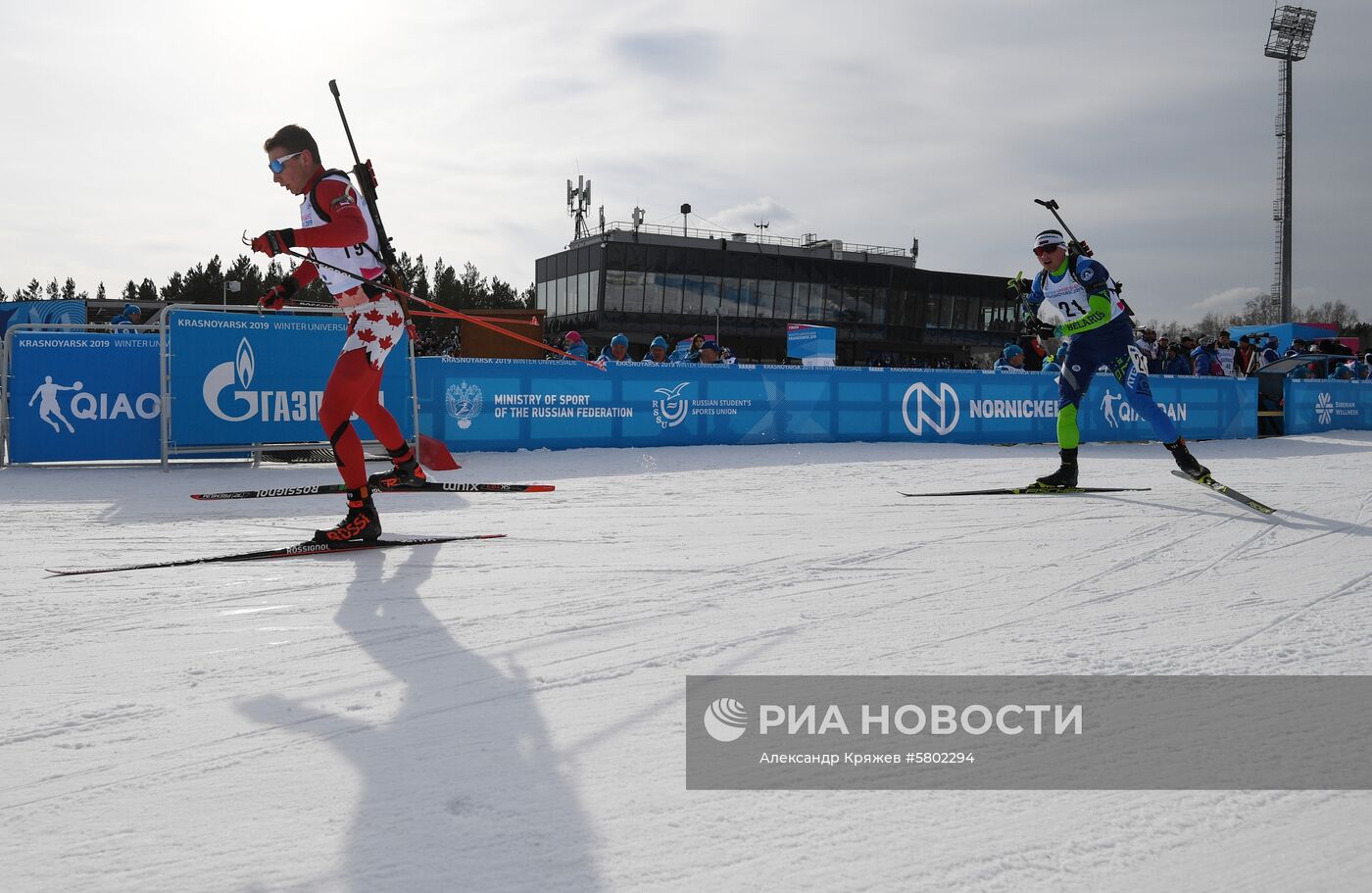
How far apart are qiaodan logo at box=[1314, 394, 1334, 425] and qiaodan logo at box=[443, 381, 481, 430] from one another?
17248mm

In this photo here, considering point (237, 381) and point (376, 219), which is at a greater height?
point (376, 219)

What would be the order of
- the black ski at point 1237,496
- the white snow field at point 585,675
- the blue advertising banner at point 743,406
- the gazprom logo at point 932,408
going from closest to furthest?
the white snow field at point 585,675 < the black ski at point 1237,496 < the blue advertising banner at point 743,406 < the gazprom logo at point 932,408

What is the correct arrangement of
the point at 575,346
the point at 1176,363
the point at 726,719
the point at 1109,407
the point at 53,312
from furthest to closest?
the point at 53,312
the point at 1176,363
the point at 1109,407
the point at 575,346
the point at 726,719

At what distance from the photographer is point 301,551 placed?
A: 180 inches

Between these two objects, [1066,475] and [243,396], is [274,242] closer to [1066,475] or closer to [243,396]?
[243,396]

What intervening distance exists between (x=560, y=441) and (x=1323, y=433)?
1595 centimetres

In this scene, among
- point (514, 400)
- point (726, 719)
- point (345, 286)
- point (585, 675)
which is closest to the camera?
point (726, 719)

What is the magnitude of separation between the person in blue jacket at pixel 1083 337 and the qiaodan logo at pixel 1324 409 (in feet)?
48.0

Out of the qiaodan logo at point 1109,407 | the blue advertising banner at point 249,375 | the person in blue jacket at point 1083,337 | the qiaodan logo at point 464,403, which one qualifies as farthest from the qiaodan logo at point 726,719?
the qiaodan logo at point 1109,407

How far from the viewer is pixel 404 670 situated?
2.72 metres

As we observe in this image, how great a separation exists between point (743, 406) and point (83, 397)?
774 cm

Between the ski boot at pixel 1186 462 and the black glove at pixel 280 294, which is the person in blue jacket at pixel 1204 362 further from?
the black glove at pixel 280 294

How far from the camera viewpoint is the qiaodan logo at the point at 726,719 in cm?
222

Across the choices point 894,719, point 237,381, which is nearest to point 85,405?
point 237,381
